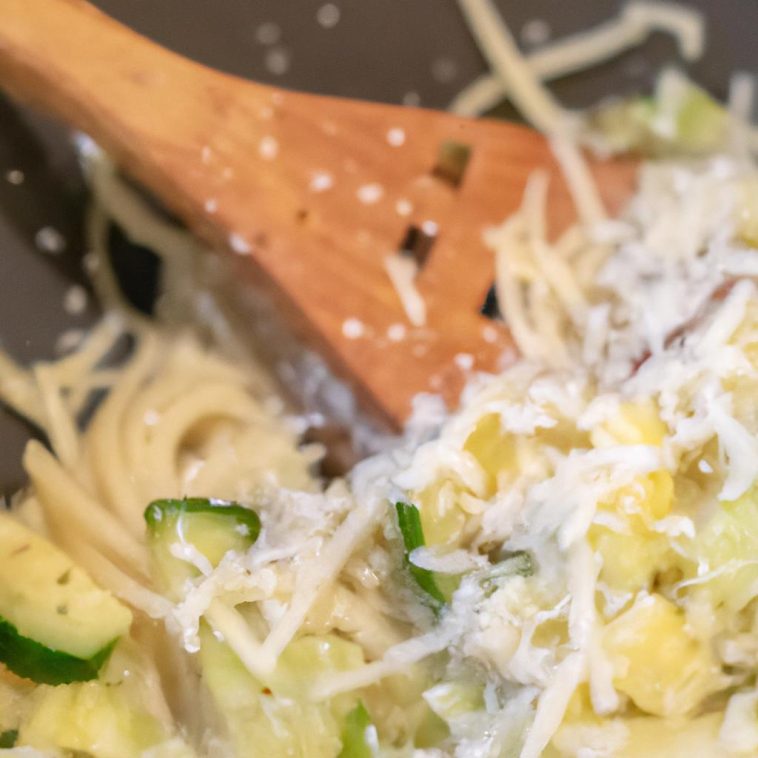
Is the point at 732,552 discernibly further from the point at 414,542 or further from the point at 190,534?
the point at 190,534

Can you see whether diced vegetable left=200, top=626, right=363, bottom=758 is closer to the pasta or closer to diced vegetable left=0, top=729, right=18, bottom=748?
the pasta

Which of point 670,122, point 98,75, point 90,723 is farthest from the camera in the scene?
point 670,122

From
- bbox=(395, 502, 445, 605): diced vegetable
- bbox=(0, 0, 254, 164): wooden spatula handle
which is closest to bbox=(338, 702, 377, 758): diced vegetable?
bbox=(395, 502, 445, 605): diced vegetable

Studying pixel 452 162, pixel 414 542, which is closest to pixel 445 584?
pixel 414 542

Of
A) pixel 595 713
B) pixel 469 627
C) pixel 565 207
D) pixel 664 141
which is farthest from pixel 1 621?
pixel 664 141

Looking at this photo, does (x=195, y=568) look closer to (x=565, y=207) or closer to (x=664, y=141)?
(x=565, y=207)

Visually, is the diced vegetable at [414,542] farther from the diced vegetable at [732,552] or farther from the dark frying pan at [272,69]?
the dark frying pan at [272,69]
